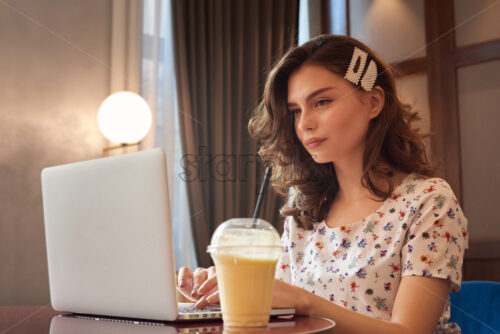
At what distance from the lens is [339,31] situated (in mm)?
3262

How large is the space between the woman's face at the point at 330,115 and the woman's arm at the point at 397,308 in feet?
1.20

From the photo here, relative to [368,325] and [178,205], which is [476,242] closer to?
[178,205]

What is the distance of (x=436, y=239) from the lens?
1123 millimetres

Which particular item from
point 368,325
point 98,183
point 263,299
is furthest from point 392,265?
point 98,183

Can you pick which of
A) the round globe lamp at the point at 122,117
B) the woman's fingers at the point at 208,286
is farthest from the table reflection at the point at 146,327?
the round globe lamp at the point at 122,117

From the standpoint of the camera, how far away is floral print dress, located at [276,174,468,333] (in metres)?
1.12

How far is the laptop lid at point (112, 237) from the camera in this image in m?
0.77

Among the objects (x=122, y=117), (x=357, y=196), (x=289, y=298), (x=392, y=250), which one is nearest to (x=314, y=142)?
(x=357, y=196)

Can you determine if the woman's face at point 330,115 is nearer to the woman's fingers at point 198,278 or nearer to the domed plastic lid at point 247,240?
the woman's fingers at point 198,278

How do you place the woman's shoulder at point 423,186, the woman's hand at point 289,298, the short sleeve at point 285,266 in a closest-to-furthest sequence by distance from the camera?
the woman's hand at point 289,298
the woman's shoulder at point 423,186
the short sleeve at point 285,266

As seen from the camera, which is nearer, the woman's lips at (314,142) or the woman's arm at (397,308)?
the woman's arm at (397,308)

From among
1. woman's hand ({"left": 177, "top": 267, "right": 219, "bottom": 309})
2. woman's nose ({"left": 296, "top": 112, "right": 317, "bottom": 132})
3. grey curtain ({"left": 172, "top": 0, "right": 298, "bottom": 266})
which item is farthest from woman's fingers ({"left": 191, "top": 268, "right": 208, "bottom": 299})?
grey curtain ({"left": 172, "top": 0, "right": 298, "bottom": 266})

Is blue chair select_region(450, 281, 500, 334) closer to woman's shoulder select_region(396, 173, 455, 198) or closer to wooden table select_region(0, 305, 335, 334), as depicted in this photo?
woman's shoulder select_region(396, 173, 455, 198)

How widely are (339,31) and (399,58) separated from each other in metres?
0.44
